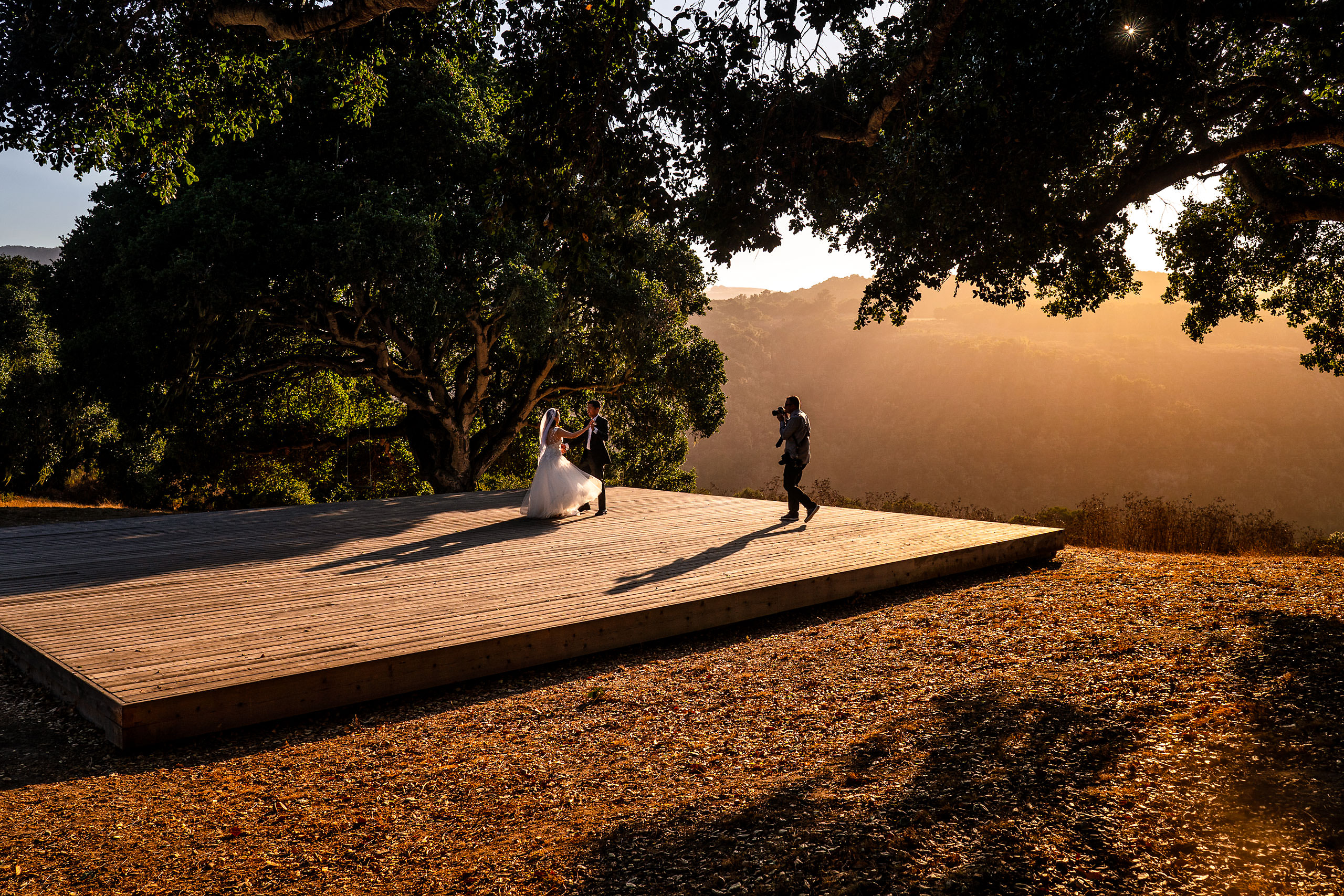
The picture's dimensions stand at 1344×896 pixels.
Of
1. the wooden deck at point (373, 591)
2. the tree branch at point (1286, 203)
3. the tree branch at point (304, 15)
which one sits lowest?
the wooden deck at point (373, 591)

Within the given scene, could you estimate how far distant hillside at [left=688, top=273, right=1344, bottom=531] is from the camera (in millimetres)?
68688

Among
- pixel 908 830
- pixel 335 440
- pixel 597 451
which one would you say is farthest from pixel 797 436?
pixel 335 440

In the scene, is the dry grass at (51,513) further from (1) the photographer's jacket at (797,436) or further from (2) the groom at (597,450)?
(1) the photographer's jacket at (797,436)

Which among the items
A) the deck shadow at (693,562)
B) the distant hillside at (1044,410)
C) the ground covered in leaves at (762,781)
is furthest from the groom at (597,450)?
the distant hillside at (1044,410)

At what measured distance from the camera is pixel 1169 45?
7.42 m

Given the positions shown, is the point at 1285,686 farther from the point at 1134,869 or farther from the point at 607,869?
the point at 607,869

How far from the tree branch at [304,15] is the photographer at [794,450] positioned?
6.80m

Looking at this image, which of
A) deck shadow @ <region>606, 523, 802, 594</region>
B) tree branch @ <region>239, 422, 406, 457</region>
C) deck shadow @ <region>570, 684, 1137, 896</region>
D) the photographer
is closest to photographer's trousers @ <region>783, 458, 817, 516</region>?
the photographer

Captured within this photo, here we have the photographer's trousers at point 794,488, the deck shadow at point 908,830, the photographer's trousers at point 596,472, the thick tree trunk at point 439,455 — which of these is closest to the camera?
the deck shadow at point 908,830

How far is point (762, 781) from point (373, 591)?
4415mm

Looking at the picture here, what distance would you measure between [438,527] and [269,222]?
26.8 feet

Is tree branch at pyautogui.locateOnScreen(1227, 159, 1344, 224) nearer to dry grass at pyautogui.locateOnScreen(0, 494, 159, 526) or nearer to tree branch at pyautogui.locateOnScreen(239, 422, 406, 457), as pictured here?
dry grass at pyautogui.locateOnScreen(0, 494, 159, 526)

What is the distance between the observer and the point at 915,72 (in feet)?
20.8

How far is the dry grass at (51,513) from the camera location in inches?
550
